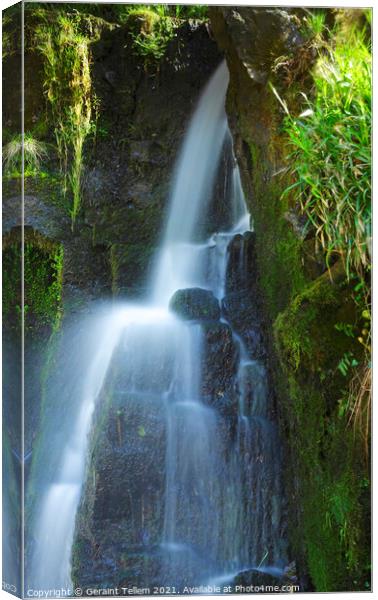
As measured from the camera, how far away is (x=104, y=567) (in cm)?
333

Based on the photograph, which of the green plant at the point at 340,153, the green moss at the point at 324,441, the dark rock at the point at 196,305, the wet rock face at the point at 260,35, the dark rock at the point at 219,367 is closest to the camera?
the green plant at the point at 340,153

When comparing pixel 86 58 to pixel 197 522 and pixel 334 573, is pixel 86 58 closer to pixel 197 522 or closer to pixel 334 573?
pixel 197 522

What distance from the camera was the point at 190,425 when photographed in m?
3.54

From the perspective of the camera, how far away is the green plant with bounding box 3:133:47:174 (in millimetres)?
3252

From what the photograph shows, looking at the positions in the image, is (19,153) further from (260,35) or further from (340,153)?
(340,153)

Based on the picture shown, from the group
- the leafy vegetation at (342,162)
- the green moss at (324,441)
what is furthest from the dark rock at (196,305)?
the leafy vegetation at (342,162)

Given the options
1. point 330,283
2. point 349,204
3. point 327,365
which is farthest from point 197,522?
point 349,204

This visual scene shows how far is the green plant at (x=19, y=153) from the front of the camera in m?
3.25

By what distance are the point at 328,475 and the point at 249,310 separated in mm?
897

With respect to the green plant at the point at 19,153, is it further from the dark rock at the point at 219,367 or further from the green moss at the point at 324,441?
the green moss at the point at 324,441

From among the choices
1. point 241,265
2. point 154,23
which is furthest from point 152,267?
point 154,23

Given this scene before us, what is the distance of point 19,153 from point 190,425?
157cm

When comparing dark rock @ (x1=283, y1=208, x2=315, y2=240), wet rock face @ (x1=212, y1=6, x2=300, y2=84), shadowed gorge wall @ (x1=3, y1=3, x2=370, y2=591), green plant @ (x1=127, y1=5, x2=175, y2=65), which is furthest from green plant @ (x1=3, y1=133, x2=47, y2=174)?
dark rock @ (x1=283, y1=208, x2=315, y2=240)

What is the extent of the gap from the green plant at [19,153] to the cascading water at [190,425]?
2.56 ft
